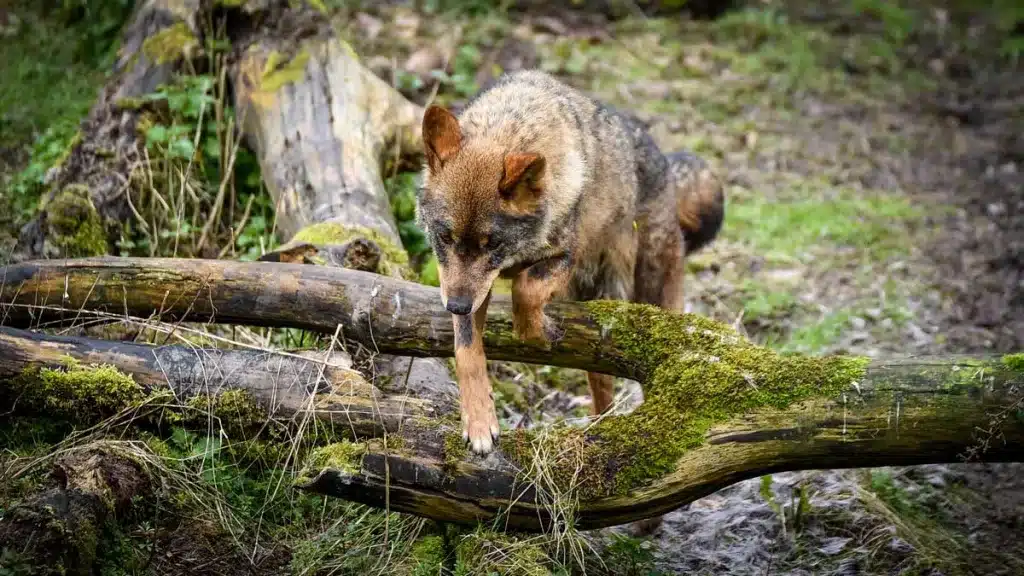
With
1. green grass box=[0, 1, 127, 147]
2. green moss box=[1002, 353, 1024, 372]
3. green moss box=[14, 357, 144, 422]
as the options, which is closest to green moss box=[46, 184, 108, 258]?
green grass box=[0, 1, 127, 147]

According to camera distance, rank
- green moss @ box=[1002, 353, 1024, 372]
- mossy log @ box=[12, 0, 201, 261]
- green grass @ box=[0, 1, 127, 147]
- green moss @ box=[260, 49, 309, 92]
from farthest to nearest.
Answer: green grass @ box=[0, 1, 127, 147], green moss @ box=[260, 49, 309, 92], mossy log @ box=[12, 0, 201, 261], green moss @ box=[1002, 353, 1024, 372]

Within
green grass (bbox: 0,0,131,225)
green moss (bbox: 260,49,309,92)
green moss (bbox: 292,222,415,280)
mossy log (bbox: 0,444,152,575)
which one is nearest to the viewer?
mossy log (bbox: 0,444,152,575)

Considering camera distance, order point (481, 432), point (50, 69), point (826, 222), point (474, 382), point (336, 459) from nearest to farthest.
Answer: point (336, 459) → point (481, 432) → point (474, 382) → point (50, 69) → point (826, 222)

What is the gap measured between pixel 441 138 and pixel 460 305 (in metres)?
0.92

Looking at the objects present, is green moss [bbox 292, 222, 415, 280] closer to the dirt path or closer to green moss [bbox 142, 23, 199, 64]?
the dirt path

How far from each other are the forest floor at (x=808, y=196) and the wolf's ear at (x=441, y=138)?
1944mm

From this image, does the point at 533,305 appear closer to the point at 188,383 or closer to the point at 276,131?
the point at 188,383

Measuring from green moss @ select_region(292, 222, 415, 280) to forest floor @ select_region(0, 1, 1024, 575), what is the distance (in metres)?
1.22

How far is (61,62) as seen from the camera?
8.94m

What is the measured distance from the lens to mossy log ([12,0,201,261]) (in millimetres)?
6426

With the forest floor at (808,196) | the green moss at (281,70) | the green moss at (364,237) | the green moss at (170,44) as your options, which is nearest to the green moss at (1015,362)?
the forest floor at (808,196)

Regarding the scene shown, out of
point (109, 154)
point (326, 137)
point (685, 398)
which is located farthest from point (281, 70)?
point (685, 398)

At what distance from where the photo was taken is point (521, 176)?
15.1ft

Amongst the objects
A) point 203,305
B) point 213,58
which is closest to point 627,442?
point 203,305
